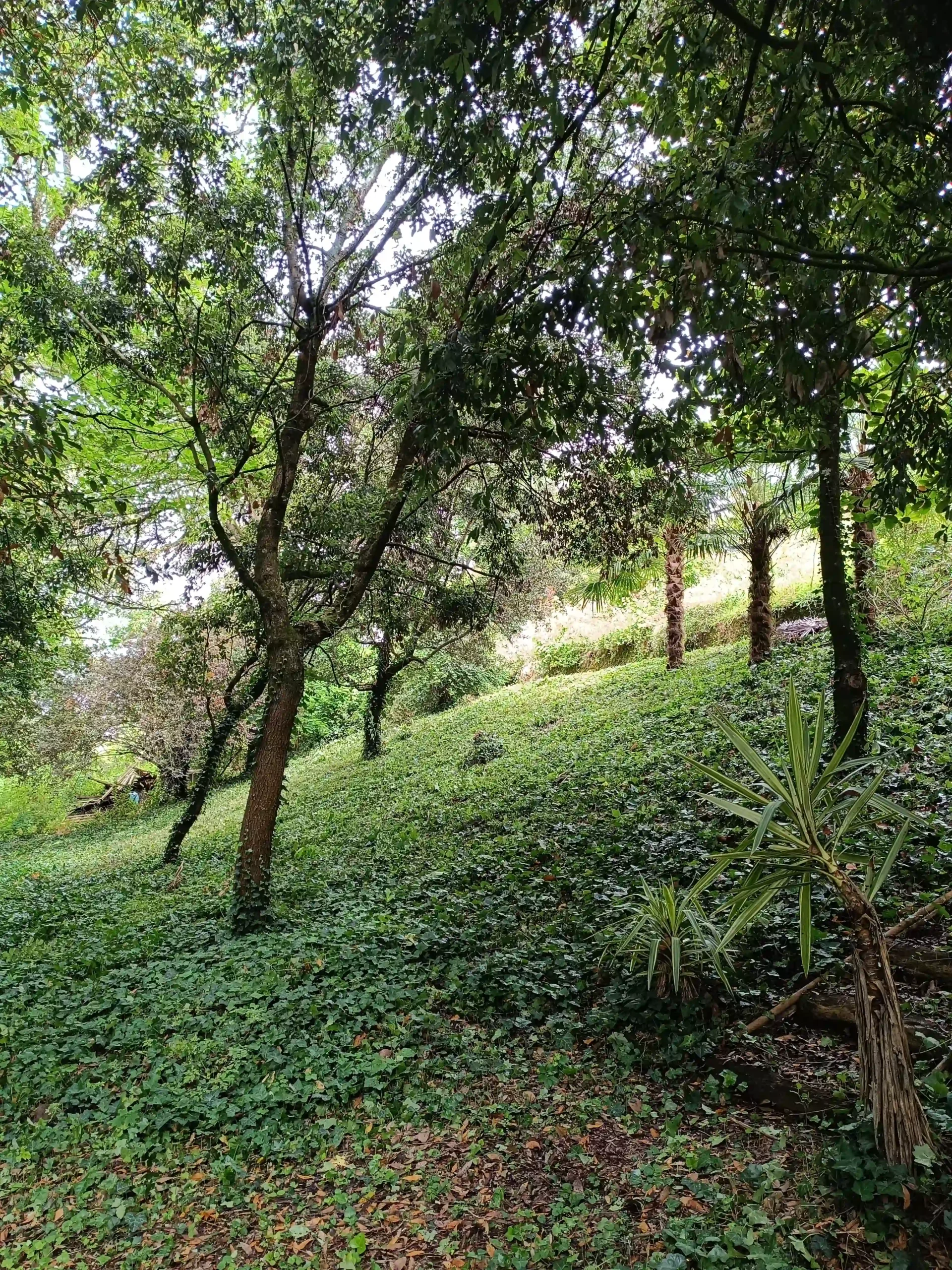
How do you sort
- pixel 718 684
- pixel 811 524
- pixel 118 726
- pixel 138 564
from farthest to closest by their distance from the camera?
pixel 118 726
pixel 718 684
pixel 138 564
pixel 811 524

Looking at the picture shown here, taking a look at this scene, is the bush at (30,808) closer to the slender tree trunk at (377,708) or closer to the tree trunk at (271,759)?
the slender tree trunk at (377,708)

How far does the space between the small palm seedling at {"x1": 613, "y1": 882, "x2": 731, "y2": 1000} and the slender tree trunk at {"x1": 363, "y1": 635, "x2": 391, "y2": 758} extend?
12.6 meters

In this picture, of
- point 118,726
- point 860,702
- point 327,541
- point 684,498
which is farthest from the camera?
point 118,726

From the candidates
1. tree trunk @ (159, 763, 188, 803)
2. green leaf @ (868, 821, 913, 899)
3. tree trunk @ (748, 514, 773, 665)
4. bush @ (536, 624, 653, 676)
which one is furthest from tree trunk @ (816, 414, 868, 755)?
bush @ (536, 624, 653, 676)

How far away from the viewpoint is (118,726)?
18219 mm

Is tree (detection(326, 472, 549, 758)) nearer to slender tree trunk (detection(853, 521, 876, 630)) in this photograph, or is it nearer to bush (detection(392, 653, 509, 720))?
bush (detection(392, 653, 509, 720))

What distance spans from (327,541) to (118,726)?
492 inches

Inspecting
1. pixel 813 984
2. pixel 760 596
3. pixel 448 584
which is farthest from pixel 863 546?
pixel 813 984

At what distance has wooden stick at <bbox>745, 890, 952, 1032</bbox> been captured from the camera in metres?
3.21

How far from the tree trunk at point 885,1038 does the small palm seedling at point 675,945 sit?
1229 millimetres

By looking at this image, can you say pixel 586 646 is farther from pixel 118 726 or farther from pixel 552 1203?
pixel 552 1203

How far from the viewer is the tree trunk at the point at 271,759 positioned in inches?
281

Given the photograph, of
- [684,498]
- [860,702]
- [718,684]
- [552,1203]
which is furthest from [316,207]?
[718,684]

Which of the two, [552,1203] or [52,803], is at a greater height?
[552,1203]
